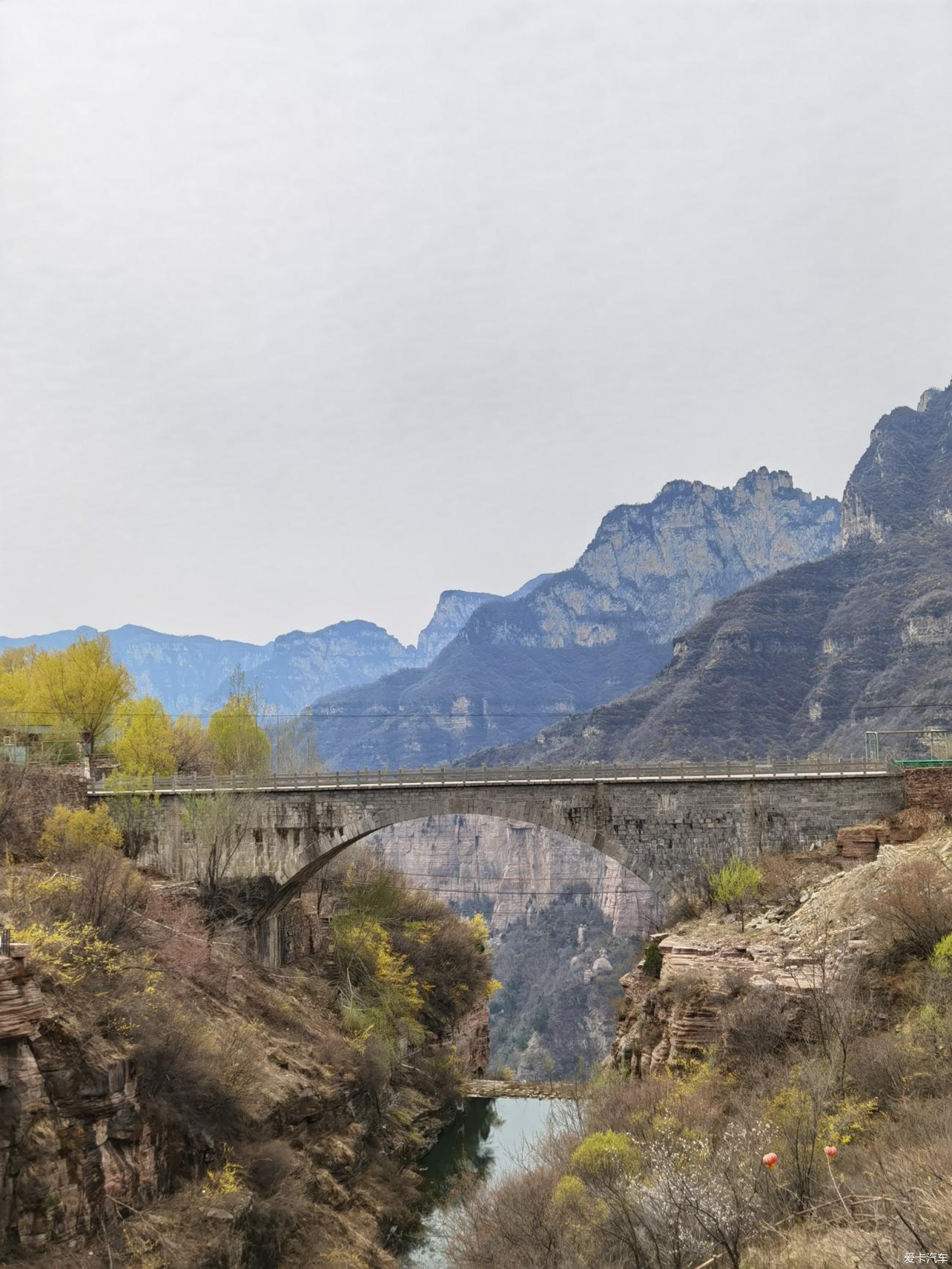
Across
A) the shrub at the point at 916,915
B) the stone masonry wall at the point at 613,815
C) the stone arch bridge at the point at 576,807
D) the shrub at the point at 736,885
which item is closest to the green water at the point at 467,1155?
the shrub at the point at 736,885

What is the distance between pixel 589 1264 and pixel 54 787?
32.6 metres

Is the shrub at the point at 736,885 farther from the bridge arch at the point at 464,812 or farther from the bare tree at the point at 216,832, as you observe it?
the bare tree at the point at 216,832

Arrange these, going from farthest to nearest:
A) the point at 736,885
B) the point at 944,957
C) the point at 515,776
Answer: the point at 515,776 < the point at 736,885 < the point at 944,957

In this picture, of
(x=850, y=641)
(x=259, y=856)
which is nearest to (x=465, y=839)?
(x=850, y=641)

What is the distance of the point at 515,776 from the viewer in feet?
133

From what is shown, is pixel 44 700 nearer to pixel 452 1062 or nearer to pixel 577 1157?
pixel 452 1062

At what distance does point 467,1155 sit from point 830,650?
11982 centimetres

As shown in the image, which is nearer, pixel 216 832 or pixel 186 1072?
pixel 186 1072

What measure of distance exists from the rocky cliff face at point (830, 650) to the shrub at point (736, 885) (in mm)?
74842

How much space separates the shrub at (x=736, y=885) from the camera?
106 feet

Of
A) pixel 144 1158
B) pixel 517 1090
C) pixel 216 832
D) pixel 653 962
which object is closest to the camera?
pixel 144 1158

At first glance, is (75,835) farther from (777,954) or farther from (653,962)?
(777,954)

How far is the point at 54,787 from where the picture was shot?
138 ft

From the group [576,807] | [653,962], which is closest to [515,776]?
[576,807]
